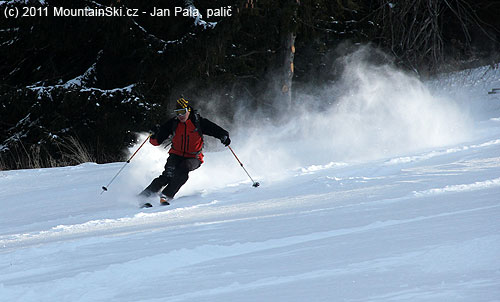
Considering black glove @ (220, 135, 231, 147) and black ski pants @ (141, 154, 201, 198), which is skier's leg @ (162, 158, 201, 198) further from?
black glove @ (220, 135, 231, 147)

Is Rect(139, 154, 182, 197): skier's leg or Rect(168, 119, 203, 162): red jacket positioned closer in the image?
Rect(139, 154, 182, 197): skier's leg

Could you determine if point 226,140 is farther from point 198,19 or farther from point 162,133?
point 198,19

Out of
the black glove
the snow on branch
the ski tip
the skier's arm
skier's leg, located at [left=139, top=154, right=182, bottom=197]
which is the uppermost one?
the snow on branch

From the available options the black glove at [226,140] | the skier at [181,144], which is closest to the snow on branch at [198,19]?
the skier at [181,144]

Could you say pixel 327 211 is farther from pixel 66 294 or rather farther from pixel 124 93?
pixel 124 93

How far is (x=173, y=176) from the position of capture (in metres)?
8.09

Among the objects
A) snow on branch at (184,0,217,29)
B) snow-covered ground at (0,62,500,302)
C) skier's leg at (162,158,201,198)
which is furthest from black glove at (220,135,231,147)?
snow on branch at (184,0,217,29)

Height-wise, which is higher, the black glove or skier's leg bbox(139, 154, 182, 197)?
the black glove

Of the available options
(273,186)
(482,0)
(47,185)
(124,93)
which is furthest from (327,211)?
(482,0)

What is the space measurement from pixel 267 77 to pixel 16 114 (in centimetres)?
729

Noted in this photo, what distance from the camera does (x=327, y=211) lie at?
5406 millimetres

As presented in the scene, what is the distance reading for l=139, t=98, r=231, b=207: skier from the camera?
807 centimetres

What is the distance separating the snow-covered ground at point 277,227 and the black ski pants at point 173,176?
1.16ft

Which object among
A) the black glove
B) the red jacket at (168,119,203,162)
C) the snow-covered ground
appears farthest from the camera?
the black glove
